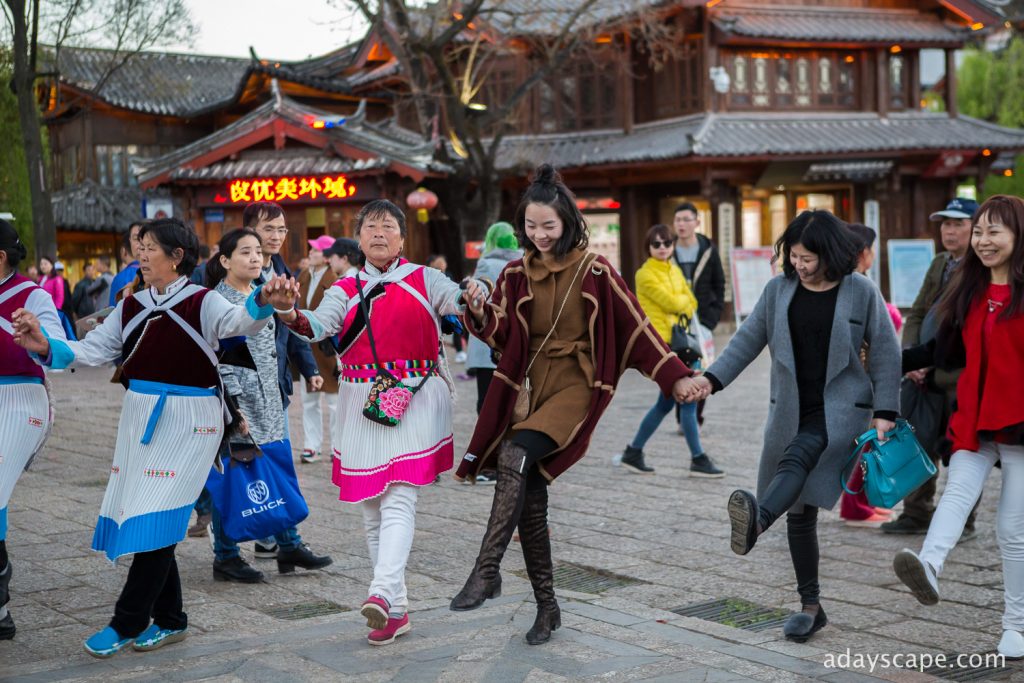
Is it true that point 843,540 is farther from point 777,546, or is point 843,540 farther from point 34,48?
point 34,48

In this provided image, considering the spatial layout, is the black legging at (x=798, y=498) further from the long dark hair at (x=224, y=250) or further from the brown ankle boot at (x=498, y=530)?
the long dark hair at (x=224, y=250)

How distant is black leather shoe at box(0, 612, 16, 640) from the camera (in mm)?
5098

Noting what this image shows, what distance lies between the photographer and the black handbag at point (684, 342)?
9422 mm

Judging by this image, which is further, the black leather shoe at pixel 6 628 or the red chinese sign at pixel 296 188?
the red chinese sign at pixel 296 188

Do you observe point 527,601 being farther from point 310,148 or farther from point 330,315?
point 310,148

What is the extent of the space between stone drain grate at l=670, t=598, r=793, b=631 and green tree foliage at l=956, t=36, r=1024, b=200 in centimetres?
3356

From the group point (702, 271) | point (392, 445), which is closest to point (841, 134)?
point (702, 271)

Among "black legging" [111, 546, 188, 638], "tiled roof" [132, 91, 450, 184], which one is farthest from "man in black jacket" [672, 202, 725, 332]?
"tiled roof" [132, 91, 450, 184]

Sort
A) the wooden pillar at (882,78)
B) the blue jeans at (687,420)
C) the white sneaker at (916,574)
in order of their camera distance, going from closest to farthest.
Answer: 1. the white sneaker at (916,574)
2. the blue jeans at (687,420)
3. the wooden pillar at (882,78)

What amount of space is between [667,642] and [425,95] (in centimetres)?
1809

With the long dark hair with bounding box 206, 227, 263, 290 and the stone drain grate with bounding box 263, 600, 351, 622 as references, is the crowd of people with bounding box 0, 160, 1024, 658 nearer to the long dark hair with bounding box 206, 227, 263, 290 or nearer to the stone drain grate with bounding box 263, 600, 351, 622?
the stone drain grate with bounding box 263, 600, 351, 622

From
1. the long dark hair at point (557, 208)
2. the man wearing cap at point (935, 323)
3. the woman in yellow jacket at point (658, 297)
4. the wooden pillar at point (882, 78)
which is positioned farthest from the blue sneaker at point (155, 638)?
the wooden pillar at point (882, 78)

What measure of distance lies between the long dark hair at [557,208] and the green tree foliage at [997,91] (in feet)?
112

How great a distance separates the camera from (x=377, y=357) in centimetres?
516
